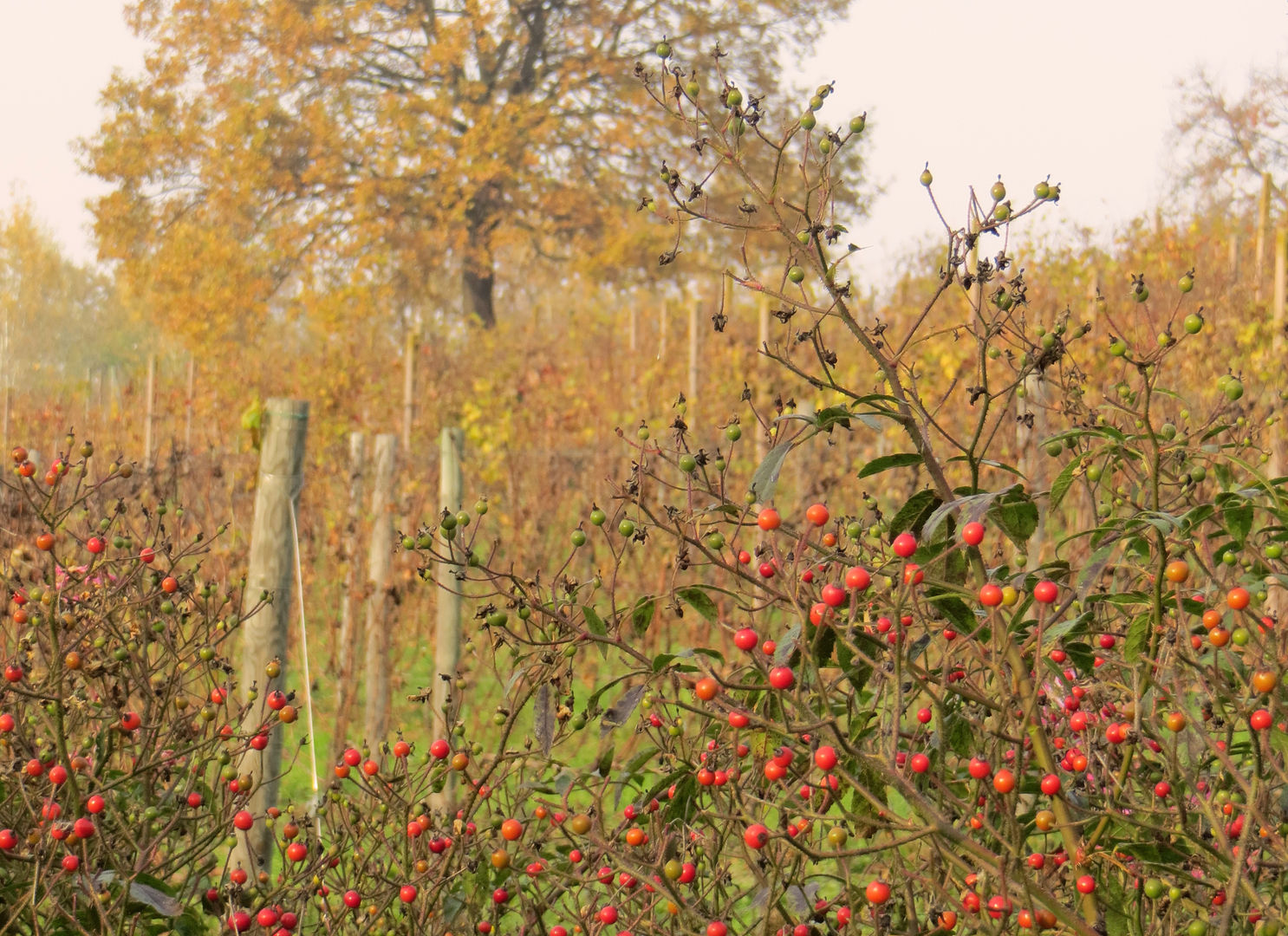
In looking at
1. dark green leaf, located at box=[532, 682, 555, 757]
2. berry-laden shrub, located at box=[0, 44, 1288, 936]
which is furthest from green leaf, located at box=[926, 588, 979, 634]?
dark green leaf, located at box=[532, 682, 555, 757]

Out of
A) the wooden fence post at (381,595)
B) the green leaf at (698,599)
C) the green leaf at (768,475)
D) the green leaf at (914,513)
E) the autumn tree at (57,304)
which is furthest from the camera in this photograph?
the autumn tree at (57,304)

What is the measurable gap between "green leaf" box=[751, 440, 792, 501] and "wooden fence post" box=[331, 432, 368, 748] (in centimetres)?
441

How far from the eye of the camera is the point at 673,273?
70.6ft

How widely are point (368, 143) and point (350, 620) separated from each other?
52.7ft

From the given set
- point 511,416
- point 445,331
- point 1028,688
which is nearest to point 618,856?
point 1028,688

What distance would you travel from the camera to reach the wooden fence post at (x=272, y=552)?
3508 mm

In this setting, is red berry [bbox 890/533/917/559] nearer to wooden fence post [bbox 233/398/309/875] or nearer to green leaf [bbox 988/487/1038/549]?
green leaf [bbox 988/487/1038/549]

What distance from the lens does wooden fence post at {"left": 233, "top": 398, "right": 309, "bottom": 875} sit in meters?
3.51

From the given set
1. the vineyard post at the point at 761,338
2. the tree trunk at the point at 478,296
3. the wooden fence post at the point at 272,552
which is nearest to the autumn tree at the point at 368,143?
the tree trunk at the point at 478,296

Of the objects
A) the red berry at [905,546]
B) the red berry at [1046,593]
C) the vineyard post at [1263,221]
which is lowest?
the red berry at [1046,593]

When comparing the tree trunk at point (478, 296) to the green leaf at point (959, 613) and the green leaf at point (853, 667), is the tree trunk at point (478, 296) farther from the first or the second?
the green leaf at point (959, 613)

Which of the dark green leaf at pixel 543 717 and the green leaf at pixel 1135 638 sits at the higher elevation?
the green leaf at pixel 1135 638

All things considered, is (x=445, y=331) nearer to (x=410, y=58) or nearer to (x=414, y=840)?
(x=410, y=58)

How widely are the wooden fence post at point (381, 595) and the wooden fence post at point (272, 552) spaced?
1.24 m
